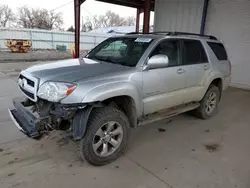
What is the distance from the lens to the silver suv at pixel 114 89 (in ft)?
8.64

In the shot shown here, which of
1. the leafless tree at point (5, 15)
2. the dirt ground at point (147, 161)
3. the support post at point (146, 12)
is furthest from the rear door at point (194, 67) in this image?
the leafless tree at point (5, 15)

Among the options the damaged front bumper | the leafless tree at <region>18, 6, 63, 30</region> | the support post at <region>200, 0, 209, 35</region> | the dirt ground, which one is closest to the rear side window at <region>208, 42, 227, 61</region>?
the dirt ground

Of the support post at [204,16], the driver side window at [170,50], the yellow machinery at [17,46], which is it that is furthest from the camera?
the yellow machinery at [17,46]

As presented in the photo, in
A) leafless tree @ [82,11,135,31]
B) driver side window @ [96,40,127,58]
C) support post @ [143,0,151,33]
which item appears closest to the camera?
driver side window @ [96,40,127,58]

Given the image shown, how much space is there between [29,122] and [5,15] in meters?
46.5

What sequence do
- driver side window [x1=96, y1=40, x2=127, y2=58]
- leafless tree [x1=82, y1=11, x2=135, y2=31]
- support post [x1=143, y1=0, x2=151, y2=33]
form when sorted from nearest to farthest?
1. driver side window [x1=96, y1=40, x2=127, y2=58]
2. support post [x1=143, y1=0, x2=151, y2=33]
3. leafless tree [x1=82, y1=11, x2=135, y2=31]

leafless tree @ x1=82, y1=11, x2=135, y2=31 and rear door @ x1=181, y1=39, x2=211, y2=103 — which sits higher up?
leafless tree @ x1=82, y1=11, x2=135, y2=31

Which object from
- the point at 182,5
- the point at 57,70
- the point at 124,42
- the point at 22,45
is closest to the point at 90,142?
the point at 57,70

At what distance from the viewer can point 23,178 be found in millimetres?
2615

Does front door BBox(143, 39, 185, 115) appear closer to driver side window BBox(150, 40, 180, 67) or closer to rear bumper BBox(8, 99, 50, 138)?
driver side window BBox(150, 40, 180, 67)

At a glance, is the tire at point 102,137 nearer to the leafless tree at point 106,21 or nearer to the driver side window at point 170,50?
the driver side window at point 170,50

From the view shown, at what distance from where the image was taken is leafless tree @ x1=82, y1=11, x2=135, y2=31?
150 ft

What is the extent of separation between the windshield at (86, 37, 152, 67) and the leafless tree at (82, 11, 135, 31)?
42.5 m

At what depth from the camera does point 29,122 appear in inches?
105
